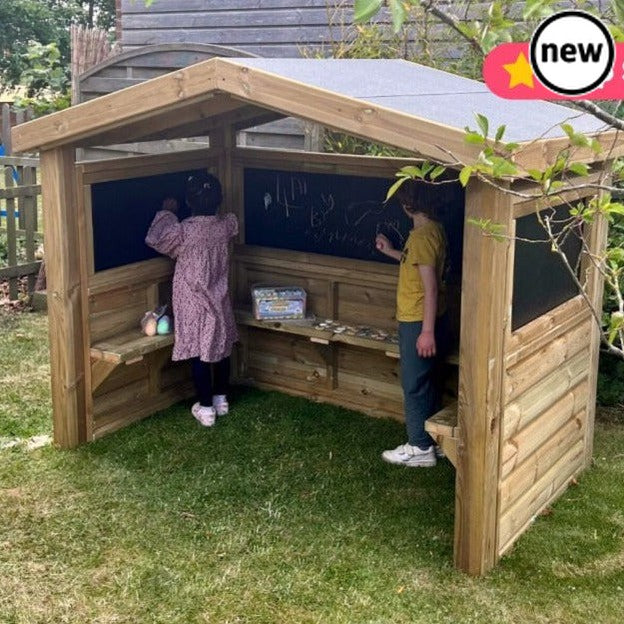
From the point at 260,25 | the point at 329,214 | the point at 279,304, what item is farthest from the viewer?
the point at 260,25

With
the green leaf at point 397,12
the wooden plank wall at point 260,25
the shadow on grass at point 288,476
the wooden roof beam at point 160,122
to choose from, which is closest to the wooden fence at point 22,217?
the wooden plank wall at point 260,25

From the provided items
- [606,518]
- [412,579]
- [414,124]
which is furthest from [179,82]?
[606,518]

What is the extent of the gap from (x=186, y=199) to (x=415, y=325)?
1.91 m

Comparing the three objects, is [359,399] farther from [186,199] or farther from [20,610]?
[20,610]

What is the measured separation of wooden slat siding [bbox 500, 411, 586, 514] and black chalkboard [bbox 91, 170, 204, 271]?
2.87m

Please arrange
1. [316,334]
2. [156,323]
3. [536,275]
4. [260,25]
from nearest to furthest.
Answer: [536,275] < [156,323] < [316,334] < [260,25]

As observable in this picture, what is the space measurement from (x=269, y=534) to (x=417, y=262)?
1.67 meters

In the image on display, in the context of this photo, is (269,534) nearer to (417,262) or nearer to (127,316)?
(417,262)

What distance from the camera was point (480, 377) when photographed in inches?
168

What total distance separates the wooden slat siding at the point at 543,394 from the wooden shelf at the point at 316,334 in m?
0.71

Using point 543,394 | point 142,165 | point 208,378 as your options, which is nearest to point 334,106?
point 543,394

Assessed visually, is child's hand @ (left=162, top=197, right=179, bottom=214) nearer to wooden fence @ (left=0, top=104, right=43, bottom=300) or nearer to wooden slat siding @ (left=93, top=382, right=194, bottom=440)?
wooden slat siding @ (left=93, top=382, right=194, bottom=440)

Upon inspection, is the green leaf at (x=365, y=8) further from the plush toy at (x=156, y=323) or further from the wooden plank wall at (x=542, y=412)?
the plush toy at (x=156, y=323)

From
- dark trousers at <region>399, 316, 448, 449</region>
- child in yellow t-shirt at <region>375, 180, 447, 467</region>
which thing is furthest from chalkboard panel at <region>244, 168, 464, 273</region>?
dark trousers at <region>399, 316, 448, 449</region>
